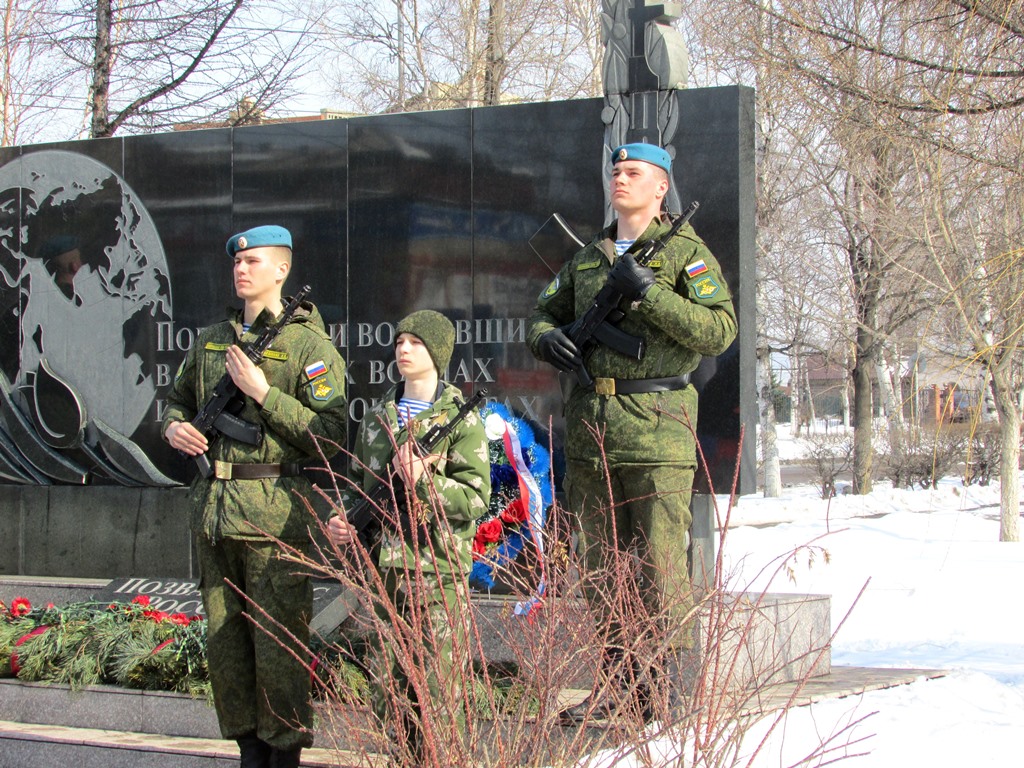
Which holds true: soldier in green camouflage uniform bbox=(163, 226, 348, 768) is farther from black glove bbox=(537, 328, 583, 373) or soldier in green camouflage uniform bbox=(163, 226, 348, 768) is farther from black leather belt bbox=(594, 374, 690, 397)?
black leather belt bbox=(594, 374, 690, 397)

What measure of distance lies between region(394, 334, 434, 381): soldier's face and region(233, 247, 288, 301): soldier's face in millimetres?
662

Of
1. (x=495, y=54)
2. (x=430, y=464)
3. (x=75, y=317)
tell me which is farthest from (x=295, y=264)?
(x=495, y=54)

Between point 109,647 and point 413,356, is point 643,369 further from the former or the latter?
point 109,647

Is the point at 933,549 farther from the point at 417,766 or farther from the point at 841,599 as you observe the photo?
the point at 417,766

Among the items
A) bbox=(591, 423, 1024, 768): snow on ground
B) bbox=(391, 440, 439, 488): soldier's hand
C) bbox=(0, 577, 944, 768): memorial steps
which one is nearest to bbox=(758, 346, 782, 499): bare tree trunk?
bbox=(591, 423, 1024, 768): snow on ground

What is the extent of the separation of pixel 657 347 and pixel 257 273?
4.95 ft

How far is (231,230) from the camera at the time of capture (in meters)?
7.29

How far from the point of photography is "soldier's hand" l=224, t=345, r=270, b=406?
451 cm

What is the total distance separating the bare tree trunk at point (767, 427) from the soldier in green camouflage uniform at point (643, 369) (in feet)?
47.4

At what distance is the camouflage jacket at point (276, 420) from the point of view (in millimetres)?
4520

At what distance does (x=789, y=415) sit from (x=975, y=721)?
188 feet

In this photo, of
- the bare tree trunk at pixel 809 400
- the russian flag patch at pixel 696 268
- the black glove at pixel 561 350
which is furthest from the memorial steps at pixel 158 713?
the bare tree trunk at pixel 809 400

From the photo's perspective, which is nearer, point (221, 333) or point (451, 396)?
point (451, 396)

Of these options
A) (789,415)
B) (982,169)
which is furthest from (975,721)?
(789,415)
